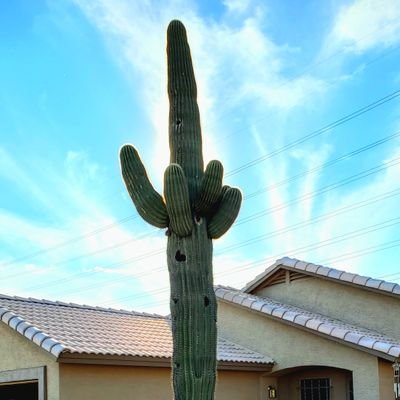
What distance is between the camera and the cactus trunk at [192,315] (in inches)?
351

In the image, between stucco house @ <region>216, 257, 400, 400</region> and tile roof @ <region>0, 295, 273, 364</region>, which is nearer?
tile roof @ <region>0, 295, 273, 364</region>

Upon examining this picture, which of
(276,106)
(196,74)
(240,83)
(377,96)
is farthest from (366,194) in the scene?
(196,74)

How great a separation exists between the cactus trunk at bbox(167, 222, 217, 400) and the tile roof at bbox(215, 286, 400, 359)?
5.22m

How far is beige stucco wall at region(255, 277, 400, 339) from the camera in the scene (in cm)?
1658

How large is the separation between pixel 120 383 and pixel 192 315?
448 centimetres

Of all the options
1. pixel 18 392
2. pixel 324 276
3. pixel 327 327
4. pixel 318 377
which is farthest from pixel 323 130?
pixel 18 392

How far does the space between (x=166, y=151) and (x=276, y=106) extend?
607 cm

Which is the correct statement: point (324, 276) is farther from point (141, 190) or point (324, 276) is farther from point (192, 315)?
point (141, 190)

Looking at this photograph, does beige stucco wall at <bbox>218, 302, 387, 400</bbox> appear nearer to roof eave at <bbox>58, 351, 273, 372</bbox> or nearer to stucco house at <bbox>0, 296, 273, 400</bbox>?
stucco house at <bbox>0, 296, 273, 400</bbox>

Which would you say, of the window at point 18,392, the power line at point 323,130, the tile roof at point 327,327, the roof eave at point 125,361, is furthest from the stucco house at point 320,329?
the window at point 18,392

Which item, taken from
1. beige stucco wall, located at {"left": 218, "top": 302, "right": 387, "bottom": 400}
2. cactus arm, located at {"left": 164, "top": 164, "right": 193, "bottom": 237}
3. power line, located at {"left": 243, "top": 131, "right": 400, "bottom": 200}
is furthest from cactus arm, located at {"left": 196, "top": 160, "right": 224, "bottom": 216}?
power line, located at {"left": 243, "top": 131, "right": 400, "bottom": 200}

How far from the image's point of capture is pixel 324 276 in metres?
17.6

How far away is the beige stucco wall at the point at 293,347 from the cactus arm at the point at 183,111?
20.5 ft

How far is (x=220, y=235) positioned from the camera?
9.64m
